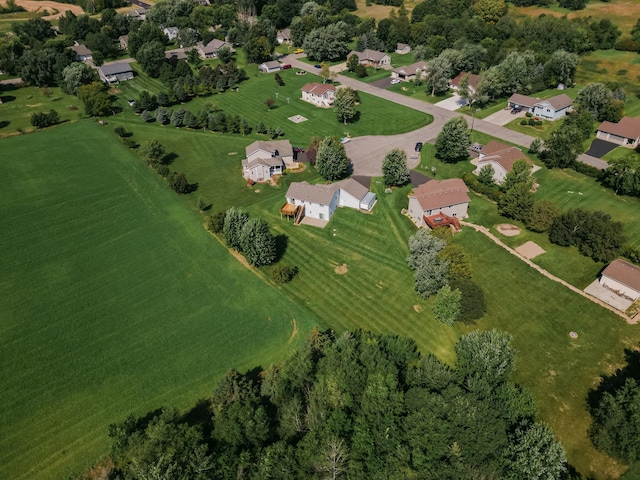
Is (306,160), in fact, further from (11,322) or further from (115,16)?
(115,16)

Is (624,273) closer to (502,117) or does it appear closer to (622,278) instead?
(622,278)

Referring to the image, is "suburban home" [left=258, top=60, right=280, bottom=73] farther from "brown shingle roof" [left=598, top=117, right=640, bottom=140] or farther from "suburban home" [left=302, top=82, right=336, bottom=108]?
"brown shingle roof" [left=598, top=117, right=640, bottom=140]

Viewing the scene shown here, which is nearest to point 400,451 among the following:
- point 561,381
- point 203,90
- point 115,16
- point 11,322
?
point 561,381

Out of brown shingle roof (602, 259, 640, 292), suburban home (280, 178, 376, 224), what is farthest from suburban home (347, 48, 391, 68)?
brown shingle roof (602, 259, 640, 292)

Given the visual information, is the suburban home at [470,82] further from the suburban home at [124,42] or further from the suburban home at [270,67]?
the suburban home at [124,42]

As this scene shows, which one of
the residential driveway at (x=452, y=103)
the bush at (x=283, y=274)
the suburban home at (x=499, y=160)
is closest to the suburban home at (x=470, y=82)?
the residential driveway at (x=452, y=103)

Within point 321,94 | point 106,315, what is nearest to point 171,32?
point 321,94
